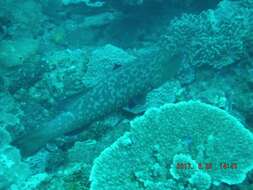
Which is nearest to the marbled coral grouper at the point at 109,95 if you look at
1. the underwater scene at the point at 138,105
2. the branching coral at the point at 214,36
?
the underwater scene at the point at 138,105

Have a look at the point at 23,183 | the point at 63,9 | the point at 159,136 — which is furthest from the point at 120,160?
the point at 63,9

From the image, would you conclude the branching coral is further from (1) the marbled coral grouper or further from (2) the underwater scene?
(1) the marbled coral grouper

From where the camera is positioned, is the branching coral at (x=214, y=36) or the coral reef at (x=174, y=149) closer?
the coral reef at (x=174, y=149)

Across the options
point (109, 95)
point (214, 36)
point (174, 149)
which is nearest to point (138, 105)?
point (109, 95)

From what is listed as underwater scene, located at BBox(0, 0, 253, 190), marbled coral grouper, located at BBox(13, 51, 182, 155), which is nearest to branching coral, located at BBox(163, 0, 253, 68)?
underwater scene, located at BBox(0, 0, 253, 190)

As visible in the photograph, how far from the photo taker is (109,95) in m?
4.52

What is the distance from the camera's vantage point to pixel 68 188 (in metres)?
3.00

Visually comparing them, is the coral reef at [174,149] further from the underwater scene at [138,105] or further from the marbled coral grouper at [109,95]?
the marbled coral grouper at [109,95]

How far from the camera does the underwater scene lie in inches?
117

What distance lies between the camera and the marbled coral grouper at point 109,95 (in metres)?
4.42

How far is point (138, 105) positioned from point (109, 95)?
1.59 feet

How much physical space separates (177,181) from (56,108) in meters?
2.73

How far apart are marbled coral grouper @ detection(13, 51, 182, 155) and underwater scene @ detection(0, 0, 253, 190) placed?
0.02 m

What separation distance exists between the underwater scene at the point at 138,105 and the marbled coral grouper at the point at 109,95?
0.02 m
